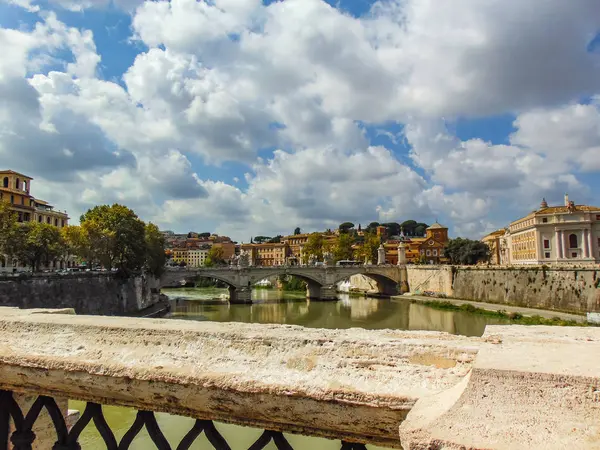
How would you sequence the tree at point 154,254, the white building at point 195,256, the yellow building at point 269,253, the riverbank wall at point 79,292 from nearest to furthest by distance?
the riverbank wall at point 79,292
the tree at point 154,254
the yellow building at point 269,253
the white building at point 195,256

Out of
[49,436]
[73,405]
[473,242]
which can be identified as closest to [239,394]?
[49,436]

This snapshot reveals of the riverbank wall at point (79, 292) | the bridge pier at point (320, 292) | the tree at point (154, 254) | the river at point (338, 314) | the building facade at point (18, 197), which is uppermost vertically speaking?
the building facade at point (18, 197)

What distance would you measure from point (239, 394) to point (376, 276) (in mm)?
52588

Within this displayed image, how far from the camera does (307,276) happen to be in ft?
157

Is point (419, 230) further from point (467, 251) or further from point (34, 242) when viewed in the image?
point (34, 242)

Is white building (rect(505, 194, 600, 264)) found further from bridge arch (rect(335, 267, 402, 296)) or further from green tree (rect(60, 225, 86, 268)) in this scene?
green tree (rect(60, 225, 86, 268))

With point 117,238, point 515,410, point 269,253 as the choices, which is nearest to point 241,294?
point 117,238

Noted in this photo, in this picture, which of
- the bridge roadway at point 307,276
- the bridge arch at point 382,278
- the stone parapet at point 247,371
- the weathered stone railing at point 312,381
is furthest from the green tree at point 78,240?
the stone parapet at point 247,371

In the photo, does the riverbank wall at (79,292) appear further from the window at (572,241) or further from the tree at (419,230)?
the tree at (419,230)

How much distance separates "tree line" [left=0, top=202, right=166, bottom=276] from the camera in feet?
92.4

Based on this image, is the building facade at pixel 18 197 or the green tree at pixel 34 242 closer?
the green tree at pixel 34 242

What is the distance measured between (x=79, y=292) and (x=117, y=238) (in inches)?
229

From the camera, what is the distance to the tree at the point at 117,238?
30234 mm

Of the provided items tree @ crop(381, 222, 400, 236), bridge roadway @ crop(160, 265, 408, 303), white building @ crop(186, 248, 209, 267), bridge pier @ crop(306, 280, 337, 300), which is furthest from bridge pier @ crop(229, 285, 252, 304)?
tree @ crop(381, 222, 400, 236)
